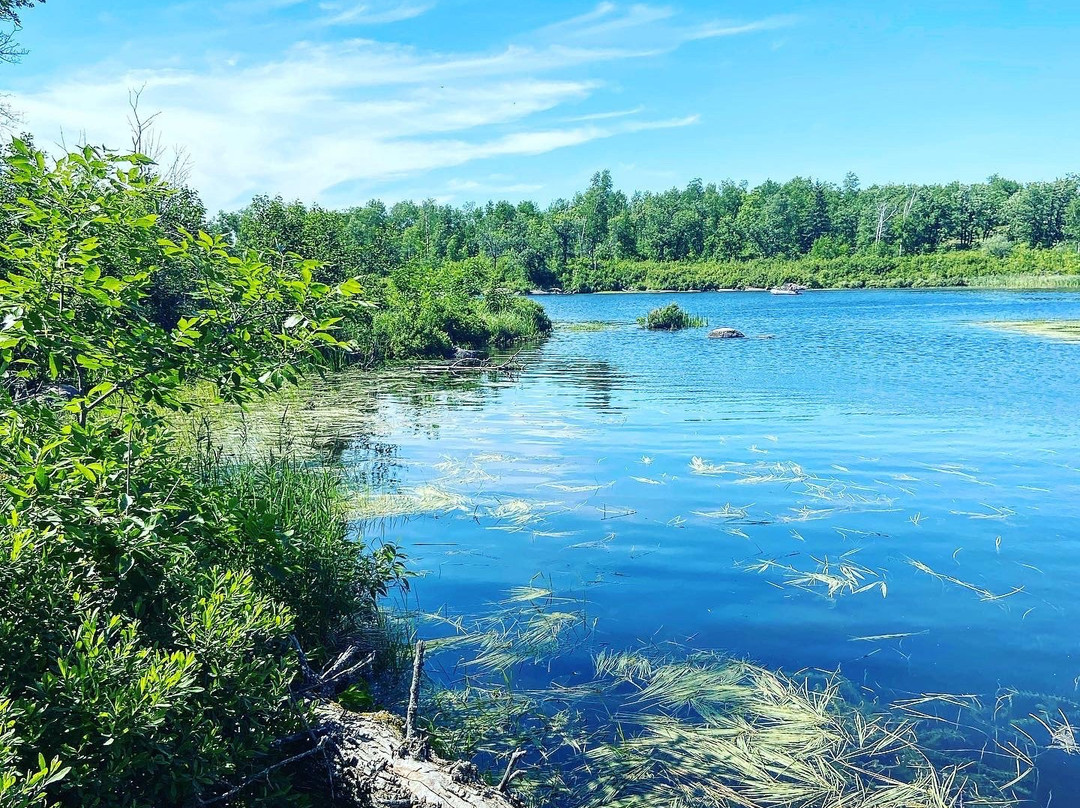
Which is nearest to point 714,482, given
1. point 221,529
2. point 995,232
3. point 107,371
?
point 221,529

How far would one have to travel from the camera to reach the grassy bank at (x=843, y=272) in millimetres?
106125

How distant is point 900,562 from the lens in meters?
9.59

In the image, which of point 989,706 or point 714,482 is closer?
point 989,706

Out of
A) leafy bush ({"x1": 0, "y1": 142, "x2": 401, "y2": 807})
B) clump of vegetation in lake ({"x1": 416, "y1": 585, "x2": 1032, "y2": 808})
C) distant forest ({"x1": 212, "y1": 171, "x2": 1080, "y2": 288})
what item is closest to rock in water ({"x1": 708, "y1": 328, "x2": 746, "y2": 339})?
clump of vegetation in lake ({"x1": 416, "y1": 585, "x2": 1032, "y2": 808})

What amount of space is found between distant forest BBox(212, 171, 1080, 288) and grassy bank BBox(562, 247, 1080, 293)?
3.72 metres

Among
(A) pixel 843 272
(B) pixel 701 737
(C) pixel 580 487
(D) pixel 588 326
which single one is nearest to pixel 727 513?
(C) pixel 580 487

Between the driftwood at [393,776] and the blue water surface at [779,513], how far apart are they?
3360mm

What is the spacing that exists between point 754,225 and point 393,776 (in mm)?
155237

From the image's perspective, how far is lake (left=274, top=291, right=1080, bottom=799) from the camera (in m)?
7.72

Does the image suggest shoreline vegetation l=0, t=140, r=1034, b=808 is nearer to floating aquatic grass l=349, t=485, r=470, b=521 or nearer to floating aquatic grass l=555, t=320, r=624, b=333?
floating aquatic grass l=349, t=485, r=470, b=521

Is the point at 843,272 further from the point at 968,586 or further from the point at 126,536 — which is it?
the point at 126,536

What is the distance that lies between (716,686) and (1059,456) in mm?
12046

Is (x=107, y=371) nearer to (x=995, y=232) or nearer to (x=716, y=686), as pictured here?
(x=716, y=686)

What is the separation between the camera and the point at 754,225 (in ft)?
486
